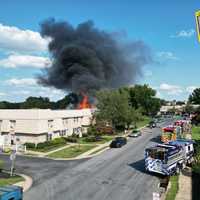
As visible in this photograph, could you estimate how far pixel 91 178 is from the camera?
25.7 metres

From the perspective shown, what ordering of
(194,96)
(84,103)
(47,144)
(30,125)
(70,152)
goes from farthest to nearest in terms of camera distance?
(194,96)
(84,103)
(30,125)
(47,144)
(70,152)

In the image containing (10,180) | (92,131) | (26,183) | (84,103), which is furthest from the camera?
(84,103)

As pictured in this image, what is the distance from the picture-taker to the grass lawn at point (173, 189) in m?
19.8

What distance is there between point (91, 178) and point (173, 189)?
7.44 meters

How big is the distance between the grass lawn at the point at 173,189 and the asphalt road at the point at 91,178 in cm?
129

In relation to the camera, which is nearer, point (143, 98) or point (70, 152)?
point (70, 152)

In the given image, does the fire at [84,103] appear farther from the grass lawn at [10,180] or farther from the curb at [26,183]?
the grass lawn at [10,180]

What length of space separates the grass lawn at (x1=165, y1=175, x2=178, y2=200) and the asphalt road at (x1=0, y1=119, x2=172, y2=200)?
4.22 ft

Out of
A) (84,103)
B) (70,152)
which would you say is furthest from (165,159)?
(84,103)

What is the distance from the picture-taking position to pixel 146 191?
2198 centimetres

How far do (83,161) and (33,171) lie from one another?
6.72 meters

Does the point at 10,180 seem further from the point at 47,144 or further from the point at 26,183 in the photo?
the point at 47,144

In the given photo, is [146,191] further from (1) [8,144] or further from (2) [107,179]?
(1) [8,144]

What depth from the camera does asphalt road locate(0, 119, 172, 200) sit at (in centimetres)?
2108
